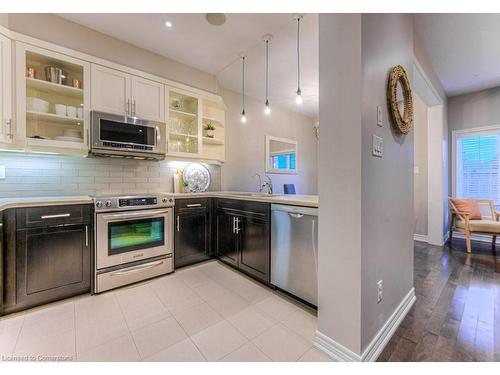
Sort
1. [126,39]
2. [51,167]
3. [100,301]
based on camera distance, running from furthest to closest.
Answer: [126,39], [51,167], [100,301]

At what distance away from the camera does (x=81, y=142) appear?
2.28 m

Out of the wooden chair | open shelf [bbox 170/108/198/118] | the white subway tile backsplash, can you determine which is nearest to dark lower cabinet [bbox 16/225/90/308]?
the white subway tile backsplash

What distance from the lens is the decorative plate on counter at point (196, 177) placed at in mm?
3291

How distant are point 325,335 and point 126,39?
3.51 metres

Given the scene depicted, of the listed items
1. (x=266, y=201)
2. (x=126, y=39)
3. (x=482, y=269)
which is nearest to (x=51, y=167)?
(x=126, y=39)

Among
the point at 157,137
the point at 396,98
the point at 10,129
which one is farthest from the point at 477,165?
the point at 10,129

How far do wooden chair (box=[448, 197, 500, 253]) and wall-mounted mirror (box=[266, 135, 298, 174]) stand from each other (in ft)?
9.38

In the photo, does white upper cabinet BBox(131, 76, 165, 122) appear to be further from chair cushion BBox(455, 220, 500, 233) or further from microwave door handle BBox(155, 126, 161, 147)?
chair cushion BBox(455, 220, 500, 233)

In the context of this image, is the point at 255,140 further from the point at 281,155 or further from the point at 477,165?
the point at 477,165

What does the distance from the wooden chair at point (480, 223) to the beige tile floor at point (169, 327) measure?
10.5 feet

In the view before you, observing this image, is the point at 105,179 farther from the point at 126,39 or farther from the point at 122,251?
the point at 126,39

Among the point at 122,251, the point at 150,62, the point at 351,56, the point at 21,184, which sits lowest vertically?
the point at 122,251

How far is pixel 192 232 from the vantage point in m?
2.75

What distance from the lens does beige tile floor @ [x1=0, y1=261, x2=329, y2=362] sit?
1365mm
